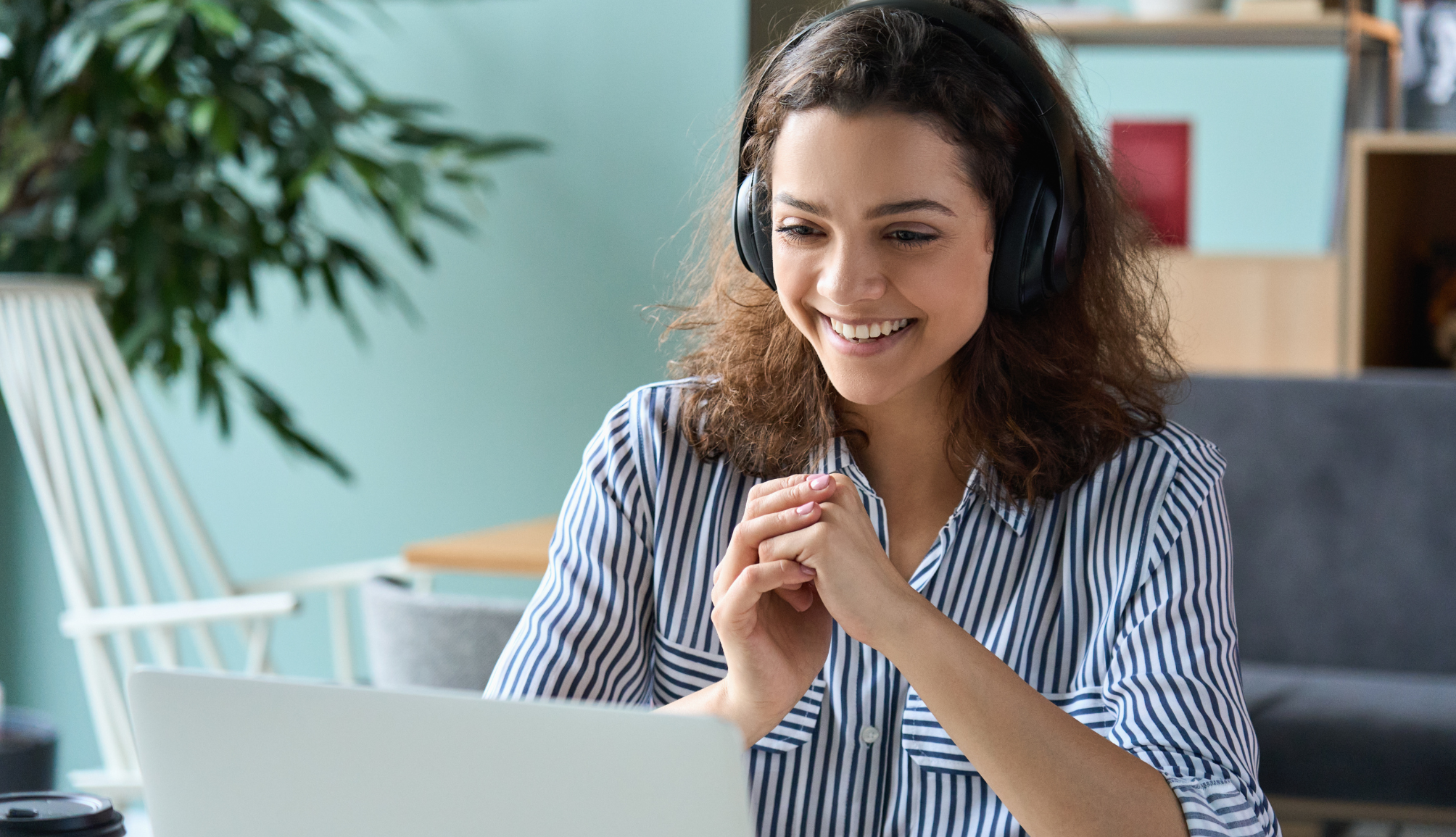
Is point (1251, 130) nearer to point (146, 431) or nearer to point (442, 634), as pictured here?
point (442, 634)

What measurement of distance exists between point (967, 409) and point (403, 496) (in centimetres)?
207

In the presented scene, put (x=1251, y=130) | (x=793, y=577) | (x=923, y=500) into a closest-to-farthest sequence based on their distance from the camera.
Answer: (x=793, y=577), (x=923, y=500), (x=1251, y=130)

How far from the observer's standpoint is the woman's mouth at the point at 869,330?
2.97 feet

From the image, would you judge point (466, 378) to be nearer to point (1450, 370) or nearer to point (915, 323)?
point (1450, 370)

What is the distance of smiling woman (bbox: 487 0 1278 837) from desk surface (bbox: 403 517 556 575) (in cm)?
75

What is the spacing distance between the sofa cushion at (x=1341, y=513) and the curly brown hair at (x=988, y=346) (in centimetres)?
105

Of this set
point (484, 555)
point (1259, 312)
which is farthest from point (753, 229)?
point (1259, 312)

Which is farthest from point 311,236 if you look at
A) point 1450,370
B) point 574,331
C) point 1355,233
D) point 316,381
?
point 1450,370

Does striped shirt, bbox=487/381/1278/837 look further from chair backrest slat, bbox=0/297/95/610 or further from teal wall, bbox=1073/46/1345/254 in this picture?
teal wall, bbox=1073/46/1345/254

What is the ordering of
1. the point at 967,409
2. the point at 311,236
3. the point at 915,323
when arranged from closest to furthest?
the point at 915,323 → the point at 967,409 → the point at 311,236

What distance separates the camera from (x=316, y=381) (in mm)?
2918

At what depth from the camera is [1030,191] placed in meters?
0.93

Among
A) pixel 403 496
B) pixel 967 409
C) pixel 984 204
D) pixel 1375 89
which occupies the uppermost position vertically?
pixel 1375 89

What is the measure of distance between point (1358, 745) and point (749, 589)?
1237 mm
